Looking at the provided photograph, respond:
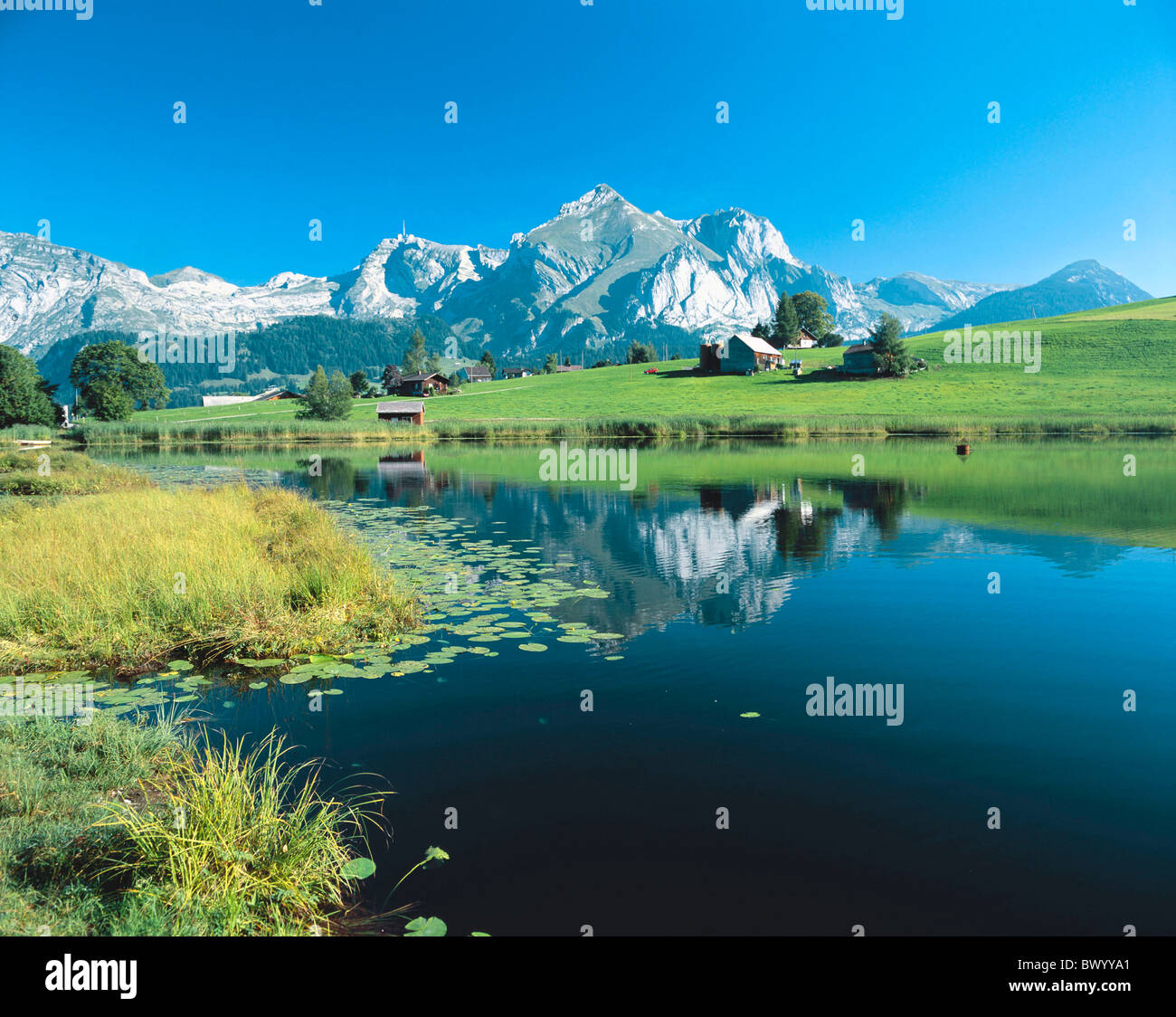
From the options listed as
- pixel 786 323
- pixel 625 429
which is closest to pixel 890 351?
pixel 786 323

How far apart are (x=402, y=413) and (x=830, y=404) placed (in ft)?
208

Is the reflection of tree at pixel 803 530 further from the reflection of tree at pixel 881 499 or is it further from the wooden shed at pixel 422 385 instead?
the wooden shed at pixel 422 385

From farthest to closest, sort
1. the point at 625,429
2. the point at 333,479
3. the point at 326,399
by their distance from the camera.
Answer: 1. the point at 326,399
2. the point at 625,429
3. the point at 333,479

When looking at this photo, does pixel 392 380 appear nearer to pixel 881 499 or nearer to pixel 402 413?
pixel 402 413

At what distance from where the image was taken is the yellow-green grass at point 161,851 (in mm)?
5004

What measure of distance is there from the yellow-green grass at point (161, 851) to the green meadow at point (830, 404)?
72.7 m

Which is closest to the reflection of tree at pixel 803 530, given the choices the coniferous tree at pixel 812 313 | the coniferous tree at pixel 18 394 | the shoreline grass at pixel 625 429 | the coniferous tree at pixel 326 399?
the shoreline grass at pixel 625 429

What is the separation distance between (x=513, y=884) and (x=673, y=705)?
4.43 m

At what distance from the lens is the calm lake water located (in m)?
6.06

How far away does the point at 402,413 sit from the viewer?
105250 millimetres

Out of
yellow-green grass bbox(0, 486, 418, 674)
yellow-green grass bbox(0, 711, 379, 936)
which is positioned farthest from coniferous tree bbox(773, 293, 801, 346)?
yellow-green grass bbox(0, 711, 379, 936)

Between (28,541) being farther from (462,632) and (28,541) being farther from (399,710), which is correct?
Result: (399,710)

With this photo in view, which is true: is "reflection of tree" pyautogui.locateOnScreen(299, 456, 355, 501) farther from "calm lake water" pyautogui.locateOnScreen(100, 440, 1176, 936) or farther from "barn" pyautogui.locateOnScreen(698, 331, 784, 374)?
"barn" pyautogui.locateOnScreen(698, 331, 784, 374)
